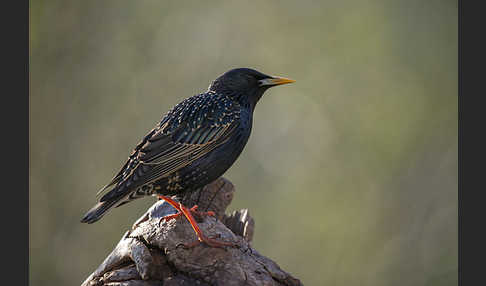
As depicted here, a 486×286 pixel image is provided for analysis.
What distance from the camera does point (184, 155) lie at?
514 cm

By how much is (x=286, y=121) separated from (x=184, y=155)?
15.3 feet

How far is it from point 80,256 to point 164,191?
4538 mm

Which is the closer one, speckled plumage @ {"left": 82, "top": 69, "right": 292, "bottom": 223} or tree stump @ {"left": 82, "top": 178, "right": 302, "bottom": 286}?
tree stump @ {"left": 82, "top": 178, "right": 302, "bottom": 286}

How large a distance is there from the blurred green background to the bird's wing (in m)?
3.69

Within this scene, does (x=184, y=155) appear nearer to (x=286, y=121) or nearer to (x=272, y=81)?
(x=272, y=81)

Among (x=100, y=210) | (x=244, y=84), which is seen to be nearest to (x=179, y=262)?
(x=100, y=210)

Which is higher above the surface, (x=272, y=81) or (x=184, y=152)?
(x=272, y=81)

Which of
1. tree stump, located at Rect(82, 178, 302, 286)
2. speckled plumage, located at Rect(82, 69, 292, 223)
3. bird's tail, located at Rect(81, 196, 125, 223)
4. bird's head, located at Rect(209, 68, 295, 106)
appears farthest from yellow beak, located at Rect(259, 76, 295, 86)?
bird's tail, located at Rect(81, 196, 125, 223)

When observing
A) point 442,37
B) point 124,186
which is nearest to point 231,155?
point 124,186

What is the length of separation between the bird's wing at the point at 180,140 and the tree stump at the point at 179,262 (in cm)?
54

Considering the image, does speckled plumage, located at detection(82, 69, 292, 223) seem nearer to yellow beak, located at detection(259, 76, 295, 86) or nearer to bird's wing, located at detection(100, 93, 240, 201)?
bird's wing, located at detection(100, 93, 240, 201)

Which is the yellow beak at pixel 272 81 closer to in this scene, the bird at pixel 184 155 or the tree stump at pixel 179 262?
the bird at pixel 184 155

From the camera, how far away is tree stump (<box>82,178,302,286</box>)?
4703 mm

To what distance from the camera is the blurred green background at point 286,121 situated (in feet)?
27.9
